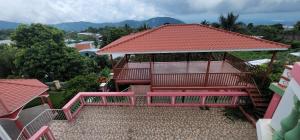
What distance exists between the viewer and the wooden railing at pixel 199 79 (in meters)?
8.75

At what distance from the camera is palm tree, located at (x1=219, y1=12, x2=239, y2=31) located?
38688mm

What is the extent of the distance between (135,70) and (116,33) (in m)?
27.3

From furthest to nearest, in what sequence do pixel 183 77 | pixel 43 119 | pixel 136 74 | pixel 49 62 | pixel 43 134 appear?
pixel 49 62, pixel 136 74, pixel 183 77, pixel 43 119, pixel 43 134

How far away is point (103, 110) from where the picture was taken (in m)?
8.79

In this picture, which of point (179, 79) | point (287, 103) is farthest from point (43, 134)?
point (287, 103)

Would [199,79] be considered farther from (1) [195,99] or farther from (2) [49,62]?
(2) [49,62]

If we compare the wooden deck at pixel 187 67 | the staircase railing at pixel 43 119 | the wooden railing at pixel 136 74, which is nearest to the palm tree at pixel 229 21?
the wooden deck at pixel 187 67

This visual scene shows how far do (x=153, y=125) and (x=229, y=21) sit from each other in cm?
3921

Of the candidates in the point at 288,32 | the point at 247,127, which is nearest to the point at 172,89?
the point at 247,127

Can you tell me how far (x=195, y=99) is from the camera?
8.73 m

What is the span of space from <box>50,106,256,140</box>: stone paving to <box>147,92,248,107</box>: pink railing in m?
0.32

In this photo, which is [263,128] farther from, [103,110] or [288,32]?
[288,32]

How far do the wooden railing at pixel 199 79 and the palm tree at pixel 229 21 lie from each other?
35137 millimetres

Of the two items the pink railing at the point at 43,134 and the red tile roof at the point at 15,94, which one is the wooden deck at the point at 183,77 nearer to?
the pink railing at the point at 43,134
